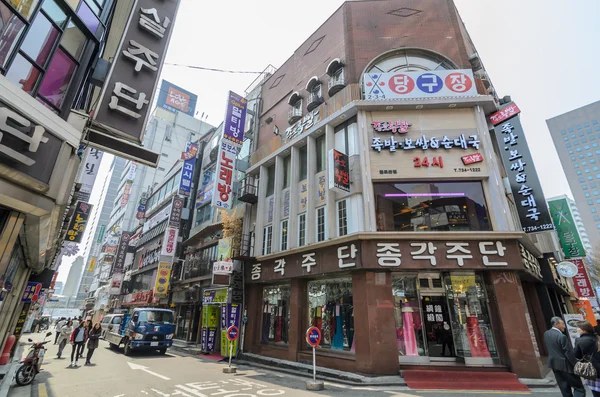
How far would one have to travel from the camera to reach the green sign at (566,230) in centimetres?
1655

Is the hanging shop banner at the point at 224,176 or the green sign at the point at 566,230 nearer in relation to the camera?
the green sign at the point at 566,230

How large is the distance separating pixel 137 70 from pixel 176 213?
77.2 ft

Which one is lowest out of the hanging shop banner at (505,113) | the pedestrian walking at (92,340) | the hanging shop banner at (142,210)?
the pedestrian walking at (92,340)

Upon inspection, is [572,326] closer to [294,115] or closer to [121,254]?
[294,115]

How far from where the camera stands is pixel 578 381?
229 inches

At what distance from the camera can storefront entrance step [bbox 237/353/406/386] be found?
9.27 m

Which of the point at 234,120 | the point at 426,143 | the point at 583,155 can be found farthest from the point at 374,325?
the point at 583,155

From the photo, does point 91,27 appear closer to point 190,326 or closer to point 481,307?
point 481,307

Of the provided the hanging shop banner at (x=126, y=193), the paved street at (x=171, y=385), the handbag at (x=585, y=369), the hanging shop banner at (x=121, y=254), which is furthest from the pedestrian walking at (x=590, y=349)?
the hanging shop banner at (x=126, y=193)

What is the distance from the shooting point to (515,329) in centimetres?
955

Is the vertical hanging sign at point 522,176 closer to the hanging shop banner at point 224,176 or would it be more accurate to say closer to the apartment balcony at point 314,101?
the apartment balcony at point 314,101

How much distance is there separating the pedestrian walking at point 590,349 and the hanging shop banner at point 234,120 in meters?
17.2

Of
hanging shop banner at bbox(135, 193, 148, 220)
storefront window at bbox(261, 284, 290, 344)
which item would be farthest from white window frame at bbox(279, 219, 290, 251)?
hanging shop banner at bbox(135, 193, 148, 220)

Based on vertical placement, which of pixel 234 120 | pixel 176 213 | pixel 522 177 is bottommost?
pixel 522 177
